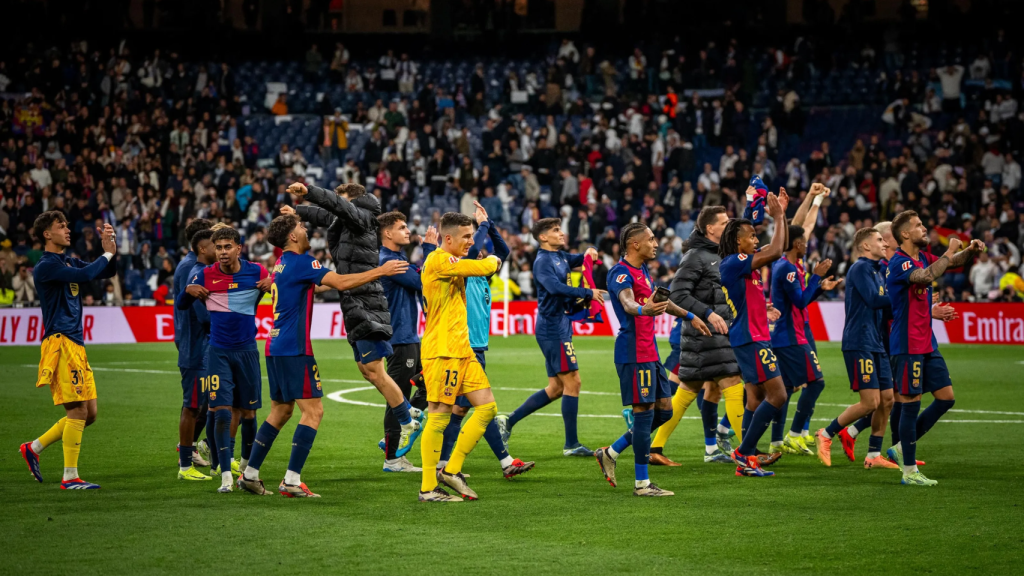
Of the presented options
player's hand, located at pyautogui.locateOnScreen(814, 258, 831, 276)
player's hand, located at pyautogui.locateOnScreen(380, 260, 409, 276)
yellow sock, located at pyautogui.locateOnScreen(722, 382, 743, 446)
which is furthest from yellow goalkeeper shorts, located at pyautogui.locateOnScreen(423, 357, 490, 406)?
Answer: player's hand, located at pyautogui.locateOnScreen(814, 258, 831, 276)

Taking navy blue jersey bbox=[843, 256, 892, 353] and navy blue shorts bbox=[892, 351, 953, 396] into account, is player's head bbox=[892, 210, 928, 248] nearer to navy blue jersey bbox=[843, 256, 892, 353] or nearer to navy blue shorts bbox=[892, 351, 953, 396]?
navy blue jersey bbox=[843, 256, 892, 353]

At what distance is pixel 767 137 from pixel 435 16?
520 inches

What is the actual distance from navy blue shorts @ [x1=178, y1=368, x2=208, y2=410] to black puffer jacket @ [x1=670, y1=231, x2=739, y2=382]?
4.35 meters

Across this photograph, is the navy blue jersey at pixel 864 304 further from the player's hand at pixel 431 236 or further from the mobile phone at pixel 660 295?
the player's hand at pixel 431 236

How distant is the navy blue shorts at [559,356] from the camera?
11.5 meters

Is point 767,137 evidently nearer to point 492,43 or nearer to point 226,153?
point 492,43

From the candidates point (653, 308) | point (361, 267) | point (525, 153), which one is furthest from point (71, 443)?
point (525, 153)

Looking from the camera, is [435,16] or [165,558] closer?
[165,558]

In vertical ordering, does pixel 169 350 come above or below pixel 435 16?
below

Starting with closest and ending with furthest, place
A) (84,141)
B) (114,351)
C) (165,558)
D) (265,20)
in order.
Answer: (165,558), (114,351), (84,141), (265,20)

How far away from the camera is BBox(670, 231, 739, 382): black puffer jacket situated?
34.2 feet

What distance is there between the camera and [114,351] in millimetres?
25438

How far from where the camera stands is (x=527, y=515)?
818 cm

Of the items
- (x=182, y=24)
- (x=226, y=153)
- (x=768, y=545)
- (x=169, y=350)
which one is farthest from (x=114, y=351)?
(x=768, y=545)
